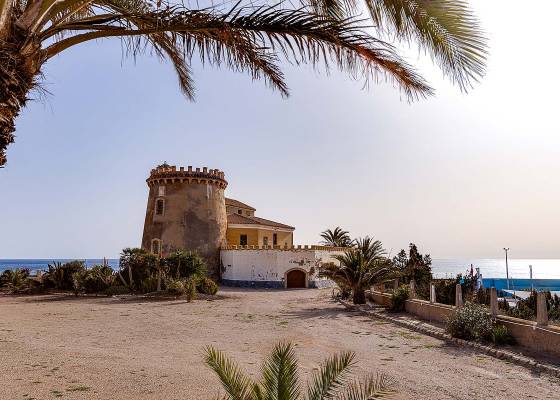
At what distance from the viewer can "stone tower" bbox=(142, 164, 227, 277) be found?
126 feet

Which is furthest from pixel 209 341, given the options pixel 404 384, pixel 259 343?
pixel 404 384

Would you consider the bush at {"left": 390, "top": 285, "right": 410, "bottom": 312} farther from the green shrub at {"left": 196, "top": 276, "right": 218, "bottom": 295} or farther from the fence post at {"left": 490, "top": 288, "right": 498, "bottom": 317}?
the green shrub at {"left": 196, "top": 276, "right": 218, "bottom": 295}

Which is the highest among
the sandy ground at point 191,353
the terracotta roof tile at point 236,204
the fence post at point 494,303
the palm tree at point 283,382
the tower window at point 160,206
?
the terracotta roof tile at point 236,204

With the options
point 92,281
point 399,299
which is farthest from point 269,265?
point 399,299

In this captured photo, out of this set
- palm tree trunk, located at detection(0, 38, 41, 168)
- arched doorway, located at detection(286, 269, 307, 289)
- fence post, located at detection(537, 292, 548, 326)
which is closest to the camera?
palm tree trunk, located at detection(0, 38, 41, 168)

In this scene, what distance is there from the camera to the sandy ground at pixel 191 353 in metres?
7.76

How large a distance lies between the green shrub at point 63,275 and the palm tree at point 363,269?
1712 centimetres

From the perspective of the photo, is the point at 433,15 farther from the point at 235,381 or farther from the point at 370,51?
the point at 235,381

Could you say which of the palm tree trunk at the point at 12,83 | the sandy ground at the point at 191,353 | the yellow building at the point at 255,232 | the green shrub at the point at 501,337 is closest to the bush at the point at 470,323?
the green shrub at the point at 501,337

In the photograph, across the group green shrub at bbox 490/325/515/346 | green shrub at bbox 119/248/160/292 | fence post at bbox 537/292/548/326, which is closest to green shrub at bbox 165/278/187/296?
green shrub at bbox 119/248/160/292

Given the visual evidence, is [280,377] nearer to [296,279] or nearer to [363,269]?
[363,269]

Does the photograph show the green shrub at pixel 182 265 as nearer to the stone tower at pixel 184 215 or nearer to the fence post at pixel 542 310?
the stone tower at pixel 184 215

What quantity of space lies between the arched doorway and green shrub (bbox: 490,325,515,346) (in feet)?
81.4

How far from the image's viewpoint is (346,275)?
21.9m
